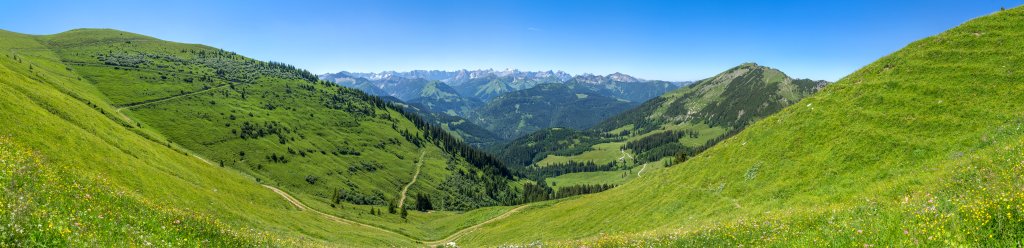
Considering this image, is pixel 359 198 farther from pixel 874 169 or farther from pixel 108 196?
pixel 874 169

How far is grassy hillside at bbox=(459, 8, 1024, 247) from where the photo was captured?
13.7 m

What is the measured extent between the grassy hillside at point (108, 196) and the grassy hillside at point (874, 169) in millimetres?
20771

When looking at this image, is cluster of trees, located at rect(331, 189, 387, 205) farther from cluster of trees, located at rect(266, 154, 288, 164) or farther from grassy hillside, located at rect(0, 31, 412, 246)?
grassy hillside, located at rect(0, 31, 412, 246)

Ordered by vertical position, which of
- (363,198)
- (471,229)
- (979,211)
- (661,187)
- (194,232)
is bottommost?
(363,198)

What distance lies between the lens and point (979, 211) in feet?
35.5

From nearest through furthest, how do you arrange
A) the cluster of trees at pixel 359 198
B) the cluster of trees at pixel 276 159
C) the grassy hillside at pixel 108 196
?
the grassy hillside at pixel 108 196 < the cluster of trees at pixel 359 198 < the cluster of trees at pixel 276 159

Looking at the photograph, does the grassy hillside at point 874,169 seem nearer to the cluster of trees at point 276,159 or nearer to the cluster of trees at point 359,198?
the cluster of trees at point 359,198

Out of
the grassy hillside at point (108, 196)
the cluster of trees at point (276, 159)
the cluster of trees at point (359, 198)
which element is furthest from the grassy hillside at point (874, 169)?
the cluster of trees at point (276, 159)

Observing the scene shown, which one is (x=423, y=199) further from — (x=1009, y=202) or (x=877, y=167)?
(x=1009, y=202)

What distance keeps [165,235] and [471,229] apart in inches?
3137

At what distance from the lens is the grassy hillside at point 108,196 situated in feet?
42.4

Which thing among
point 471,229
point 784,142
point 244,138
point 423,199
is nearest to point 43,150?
point 471,229

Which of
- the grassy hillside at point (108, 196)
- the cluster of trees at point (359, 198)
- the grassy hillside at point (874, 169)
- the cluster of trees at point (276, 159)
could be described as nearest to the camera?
the grassy hillside at point (108, 196)

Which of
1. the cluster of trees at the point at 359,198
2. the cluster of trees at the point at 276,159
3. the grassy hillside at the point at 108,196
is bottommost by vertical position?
the cluster of trees at the point at 359,198
